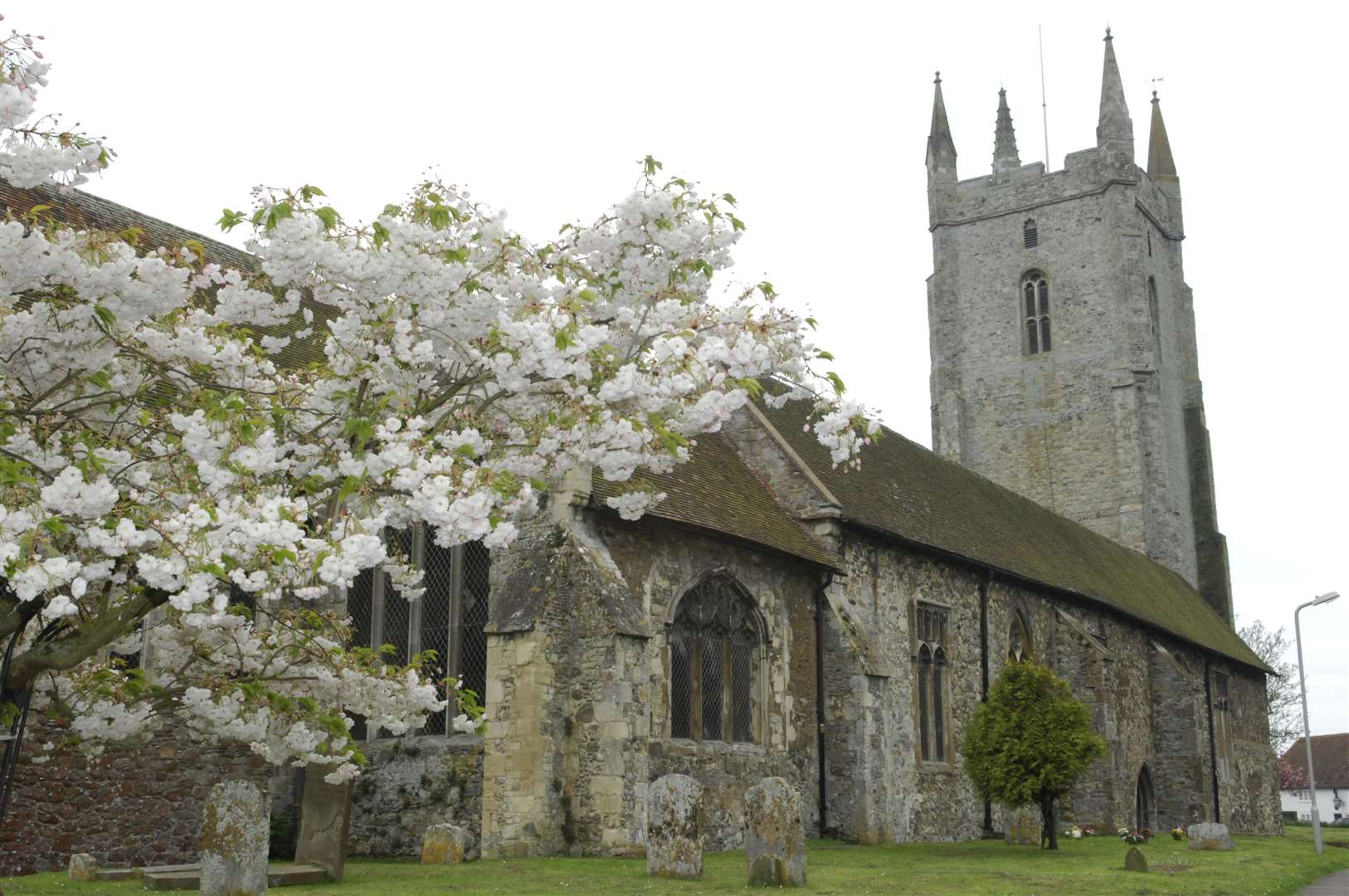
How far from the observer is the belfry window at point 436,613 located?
1684 centimetres

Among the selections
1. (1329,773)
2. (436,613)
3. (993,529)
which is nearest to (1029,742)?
(436,613)

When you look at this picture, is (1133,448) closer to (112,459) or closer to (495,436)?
(495,436)

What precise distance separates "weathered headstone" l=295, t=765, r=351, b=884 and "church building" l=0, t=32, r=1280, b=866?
233cm

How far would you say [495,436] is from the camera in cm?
1114

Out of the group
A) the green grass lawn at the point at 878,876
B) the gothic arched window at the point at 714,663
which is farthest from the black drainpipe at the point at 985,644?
the gothic arched window at the point at 714,663

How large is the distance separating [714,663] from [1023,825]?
918cm

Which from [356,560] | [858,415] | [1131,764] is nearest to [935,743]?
[1131,764]

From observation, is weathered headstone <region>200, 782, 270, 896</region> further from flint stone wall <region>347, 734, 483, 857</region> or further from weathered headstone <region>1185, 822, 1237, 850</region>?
weathered headstone <region>1185, 822, 1237, 850</region>

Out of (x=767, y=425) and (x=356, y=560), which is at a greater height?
(x=767, y=425)

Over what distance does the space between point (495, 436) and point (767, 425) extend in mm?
12476

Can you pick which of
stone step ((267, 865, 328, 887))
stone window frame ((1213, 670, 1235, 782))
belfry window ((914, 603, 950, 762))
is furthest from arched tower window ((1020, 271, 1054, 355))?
stone step ((267, 865, 328, 887))

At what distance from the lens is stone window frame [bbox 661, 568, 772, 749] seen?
17797mm

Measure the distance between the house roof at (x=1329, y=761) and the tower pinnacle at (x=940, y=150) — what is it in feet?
162

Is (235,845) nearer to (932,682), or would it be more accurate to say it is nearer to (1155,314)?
(932,682)
